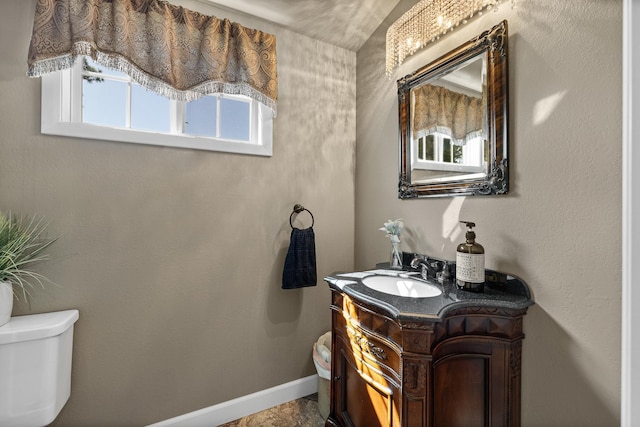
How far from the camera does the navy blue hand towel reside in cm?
183

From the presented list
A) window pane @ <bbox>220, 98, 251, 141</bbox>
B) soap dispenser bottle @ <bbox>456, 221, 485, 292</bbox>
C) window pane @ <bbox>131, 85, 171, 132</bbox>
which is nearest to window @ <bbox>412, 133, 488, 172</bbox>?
soap dispenser bottle @ <bbox>456, 221, 485, 292</bbox>

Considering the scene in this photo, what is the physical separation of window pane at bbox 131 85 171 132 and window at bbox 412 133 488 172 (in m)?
1.50

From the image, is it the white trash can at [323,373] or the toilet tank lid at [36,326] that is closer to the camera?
the toilet tank lid at [36,326]

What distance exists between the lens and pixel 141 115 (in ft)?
5.31

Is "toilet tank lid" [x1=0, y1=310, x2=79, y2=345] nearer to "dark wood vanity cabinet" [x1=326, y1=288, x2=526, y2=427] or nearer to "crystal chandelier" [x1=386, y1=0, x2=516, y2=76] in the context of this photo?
"dark wood vanity cabinet" [x1=326, y1=288, x2=526, y2=427]

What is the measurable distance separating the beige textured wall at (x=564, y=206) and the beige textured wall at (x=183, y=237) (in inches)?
40.7

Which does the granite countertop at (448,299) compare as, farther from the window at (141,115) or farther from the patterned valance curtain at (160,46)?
the patterned valance curtain at (160,46)

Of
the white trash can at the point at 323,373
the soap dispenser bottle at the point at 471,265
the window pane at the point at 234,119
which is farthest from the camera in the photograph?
the window pane at the point at 234,119

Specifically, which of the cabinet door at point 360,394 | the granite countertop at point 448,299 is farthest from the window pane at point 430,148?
the cabinet door at point 360,394

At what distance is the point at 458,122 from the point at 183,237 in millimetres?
1633

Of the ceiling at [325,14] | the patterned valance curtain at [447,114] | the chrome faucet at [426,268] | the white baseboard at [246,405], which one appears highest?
the ceiling at [325,14]

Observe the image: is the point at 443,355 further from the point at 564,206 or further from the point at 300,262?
the point at 300,262

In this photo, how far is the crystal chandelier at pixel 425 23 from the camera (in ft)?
4.41

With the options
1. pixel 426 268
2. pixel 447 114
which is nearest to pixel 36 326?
pixel 426 268
